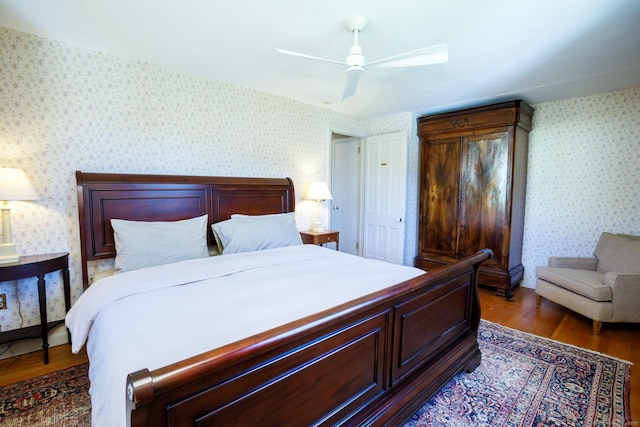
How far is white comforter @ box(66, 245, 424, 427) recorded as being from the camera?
1.07 m

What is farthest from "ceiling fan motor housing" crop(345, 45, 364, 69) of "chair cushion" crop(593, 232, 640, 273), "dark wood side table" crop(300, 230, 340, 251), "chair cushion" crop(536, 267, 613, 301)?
"chair cushion" crop(593, 232, 640, 273)

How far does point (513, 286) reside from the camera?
147 inches

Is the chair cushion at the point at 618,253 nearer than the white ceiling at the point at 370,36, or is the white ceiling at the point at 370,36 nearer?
the white ceiling at the point at 370,36

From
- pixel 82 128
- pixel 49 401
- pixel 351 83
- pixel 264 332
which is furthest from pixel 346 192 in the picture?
pixel 264 332

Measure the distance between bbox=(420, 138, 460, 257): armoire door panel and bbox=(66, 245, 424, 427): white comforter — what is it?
2236 millimetres

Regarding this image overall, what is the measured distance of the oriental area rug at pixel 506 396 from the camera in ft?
5.51

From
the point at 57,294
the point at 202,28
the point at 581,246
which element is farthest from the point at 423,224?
the point at 57,294

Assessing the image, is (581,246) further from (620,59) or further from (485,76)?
(485,76)

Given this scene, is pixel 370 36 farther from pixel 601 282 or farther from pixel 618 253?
pixel 618 253

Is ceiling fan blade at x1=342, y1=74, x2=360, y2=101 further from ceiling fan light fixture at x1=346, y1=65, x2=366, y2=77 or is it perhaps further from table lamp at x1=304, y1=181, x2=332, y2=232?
→ table lamp at x1=304, y1=181, x2=332, y2=232

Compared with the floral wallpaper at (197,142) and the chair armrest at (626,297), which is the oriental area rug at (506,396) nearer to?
the chair armrest at (626,297)

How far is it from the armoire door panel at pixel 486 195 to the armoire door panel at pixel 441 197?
0.31 feet

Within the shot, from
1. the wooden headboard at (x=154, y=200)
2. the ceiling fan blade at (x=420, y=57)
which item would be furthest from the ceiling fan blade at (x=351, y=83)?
the wooden headboard at (x=154, y=200)

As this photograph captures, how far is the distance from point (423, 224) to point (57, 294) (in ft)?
13.6
